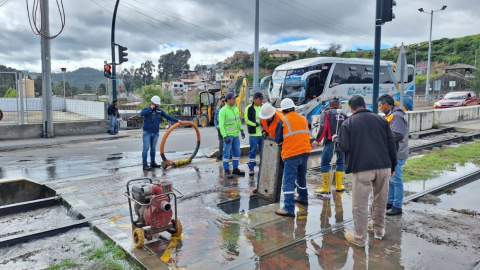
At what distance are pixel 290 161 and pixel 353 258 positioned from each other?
181 centimetres

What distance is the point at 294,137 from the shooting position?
5.61 metres

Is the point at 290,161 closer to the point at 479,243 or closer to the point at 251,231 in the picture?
the point at 251,231

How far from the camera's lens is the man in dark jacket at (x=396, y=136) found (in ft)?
17.5

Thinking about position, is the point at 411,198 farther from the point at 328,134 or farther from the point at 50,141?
the point at 50,141

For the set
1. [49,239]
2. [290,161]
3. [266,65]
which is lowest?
[49,239]

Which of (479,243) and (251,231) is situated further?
(251,231)

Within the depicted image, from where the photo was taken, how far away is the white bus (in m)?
19.9

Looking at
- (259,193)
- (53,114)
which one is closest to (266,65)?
(53,114)

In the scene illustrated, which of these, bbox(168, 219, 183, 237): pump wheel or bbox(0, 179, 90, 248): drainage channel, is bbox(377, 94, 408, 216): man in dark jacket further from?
bbox(0, 179, 90, 248): drainage channel

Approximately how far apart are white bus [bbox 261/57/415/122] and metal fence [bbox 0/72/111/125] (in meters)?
9.55

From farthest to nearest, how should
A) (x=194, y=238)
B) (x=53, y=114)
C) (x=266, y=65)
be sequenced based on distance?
(x=266, y=65) < (x=53, y=114) < (x=194, y=238)

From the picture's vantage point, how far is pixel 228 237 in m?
4.85

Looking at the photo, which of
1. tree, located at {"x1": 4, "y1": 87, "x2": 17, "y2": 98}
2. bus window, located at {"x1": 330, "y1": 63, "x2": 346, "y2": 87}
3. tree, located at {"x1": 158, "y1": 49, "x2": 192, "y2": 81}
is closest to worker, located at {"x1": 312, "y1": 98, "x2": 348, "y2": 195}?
tree, located at {"x1": 4, "y1": 87, "x2": 17, "y2": 98}

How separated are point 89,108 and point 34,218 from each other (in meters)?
12.8
